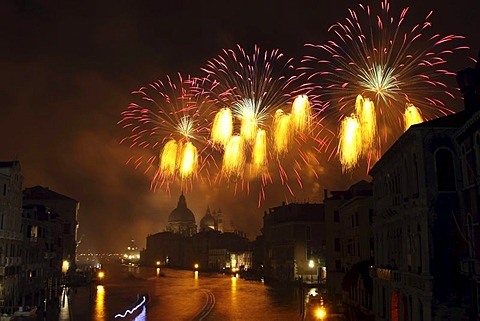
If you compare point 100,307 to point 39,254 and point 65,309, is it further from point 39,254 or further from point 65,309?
point 39,254

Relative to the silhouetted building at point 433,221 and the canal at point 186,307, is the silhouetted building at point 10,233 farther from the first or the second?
the silhouetted building at point 433,221

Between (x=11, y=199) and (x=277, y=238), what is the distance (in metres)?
55.7

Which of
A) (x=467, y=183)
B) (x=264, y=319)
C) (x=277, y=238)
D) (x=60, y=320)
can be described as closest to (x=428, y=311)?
(x=467, y=183)

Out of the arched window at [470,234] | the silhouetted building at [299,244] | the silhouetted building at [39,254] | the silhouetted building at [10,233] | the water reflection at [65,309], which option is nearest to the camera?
the arched window at [470,234]

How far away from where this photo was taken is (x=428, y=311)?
24766 mm

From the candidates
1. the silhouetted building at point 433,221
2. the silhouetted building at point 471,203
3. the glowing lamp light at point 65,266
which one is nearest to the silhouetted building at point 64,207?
the glowing lamp light at point 65,266

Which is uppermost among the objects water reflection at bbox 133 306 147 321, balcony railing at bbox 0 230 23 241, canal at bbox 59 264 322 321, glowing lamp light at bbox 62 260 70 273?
balcony railing at bbox 0 230 23 241

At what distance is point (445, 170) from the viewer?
25.3 m

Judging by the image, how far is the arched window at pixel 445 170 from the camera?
82.6ft

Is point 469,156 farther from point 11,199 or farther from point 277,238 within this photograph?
point 277,238

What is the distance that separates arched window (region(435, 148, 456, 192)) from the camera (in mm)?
25188

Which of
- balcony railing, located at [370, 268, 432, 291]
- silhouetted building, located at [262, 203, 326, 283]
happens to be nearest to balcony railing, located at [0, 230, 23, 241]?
balcony railing, located at [370, 268, 432, 291]

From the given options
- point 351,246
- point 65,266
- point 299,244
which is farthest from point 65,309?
point 299,244

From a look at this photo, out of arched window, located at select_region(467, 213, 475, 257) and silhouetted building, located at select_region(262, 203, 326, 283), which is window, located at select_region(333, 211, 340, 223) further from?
arched window, located at select_region(467, 213, 475, 257)
